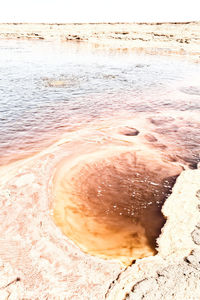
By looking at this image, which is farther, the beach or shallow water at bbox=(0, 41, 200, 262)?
shallow water at bbox=(0, 41, 200, 262)

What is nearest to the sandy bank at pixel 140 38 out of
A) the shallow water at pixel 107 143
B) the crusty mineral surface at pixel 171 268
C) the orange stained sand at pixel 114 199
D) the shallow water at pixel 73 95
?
the shallow water at pixel 73 95

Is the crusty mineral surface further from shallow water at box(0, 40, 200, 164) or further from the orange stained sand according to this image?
shallow water at box(0, 40, 200, 164)

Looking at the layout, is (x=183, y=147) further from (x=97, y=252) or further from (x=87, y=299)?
(x=87, y=299)

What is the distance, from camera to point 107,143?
522 centimetres

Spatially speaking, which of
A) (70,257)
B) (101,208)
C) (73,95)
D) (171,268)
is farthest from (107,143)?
(73,95)

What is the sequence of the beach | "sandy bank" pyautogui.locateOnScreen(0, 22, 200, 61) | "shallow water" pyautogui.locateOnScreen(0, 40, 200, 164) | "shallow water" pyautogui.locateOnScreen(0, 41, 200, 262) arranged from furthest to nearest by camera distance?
"sandy bank" pyautogui.locateOnScreen(0, 22, 200, 61) → "shallow water" pyautogui.locateOnScreen(0, 40, 200, 164) → "shallow water" pyautogui.locateOnScreen(0, 41, 200, 262) → the beach

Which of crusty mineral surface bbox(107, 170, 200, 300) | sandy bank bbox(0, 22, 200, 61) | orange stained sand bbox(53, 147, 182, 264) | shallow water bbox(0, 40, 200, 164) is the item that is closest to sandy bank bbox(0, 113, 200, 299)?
crusty mineral surface bbox(107, 170, 200, 300)

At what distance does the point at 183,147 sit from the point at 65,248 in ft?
11.7

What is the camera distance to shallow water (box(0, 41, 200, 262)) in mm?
3021

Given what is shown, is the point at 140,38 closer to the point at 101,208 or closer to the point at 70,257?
the point at 101,208

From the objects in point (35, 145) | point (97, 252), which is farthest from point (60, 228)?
point (35, 145)

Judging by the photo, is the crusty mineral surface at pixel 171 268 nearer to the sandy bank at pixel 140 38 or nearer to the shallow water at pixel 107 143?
the shallow water at pixel 107 143

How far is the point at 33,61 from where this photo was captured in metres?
15.7

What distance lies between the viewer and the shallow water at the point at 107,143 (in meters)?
3.02
